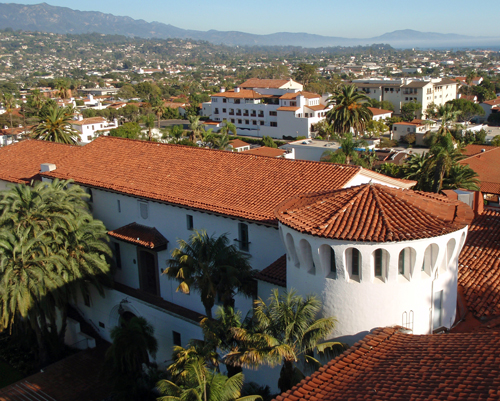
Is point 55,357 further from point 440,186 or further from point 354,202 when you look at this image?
point 440,186

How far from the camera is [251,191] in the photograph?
2388 cm

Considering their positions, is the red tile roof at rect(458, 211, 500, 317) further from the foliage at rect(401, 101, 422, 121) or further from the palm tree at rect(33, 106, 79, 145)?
the foliage at rect(401, 101, 422, 121)

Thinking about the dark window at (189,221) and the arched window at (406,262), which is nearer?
the arched window at (406,262)

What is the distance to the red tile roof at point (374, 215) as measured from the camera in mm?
15352

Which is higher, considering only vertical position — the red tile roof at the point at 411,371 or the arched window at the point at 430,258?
the arched window at the point at 430,258

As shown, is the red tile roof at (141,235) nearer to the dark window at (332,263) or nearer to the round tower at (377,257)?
the round tower at (377,257)

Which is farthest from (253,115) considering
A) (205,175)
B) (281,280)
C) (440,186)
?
(281,280)

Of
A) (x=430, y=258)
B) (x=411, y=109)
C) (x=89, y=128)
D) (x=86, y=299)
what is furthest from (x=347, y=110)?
(x=411, y=109)

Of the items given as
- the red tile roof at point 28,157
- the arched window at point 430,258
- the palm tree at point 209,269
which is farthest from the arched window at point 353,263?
the red tile roof at point 28,157

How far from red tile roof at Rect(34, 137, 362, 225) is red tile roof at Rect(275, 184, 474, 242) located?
13.0ft

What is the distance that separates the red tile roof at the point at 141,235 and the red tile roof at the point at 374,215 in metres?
9.45

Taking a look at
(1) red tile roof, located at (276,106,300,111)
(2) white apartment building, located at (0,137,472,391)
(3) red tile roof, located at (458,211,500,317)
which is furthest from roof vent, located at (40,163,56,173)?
(1) red tile roof, located at (276,106,300,111)

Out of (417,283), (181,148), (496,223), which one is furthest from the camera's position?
(181,148)

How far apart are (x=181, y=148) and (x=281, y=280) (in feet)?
43.8
